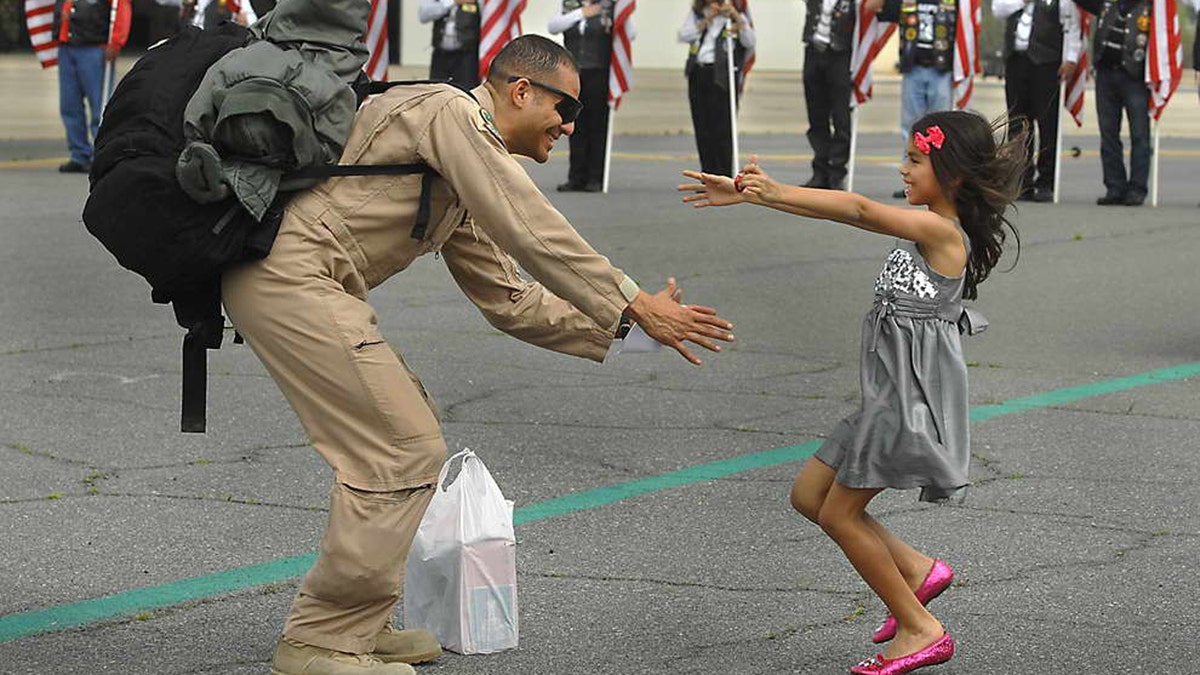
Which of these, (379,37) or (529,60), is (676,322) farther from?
(379,37)

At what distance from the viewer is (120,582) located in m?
5.13

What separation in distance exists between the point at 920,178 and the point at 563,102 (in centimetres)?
86

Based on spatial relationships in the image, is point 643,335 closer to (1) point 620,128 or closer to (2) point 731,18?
(2) point 731,18

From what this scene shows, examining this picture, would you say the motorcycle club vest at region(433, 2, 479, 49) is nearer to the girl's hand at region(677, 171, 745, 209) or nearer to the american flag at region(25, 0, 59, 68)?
the american flag at region(25, 0, 59, 68)

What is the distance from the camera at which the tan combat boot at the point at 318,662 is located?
4.27m

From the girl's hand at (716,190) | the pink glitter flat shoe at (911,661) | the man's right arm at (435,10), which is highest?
the girl's hand at (716,190)

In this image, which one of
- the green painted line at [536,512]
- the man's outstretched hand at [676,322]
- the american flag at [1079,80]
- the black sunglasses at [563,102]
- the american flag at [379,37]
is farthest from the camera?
the american flag at [379,37]

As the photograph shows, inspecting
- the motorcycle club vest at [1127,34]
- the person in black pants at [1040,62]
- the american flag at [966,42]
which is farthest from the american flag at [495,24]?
the motorcycle club vest at [1127,34]

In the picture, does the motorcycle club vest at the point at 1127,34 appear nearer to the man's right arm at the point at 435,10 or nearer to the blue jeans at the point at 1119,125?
the blue jeans at the point at 1119,125

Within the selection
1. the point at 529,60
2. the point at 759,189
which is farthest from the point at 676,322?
the point at 529,60

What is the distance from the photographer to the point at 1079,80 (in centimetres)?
1542

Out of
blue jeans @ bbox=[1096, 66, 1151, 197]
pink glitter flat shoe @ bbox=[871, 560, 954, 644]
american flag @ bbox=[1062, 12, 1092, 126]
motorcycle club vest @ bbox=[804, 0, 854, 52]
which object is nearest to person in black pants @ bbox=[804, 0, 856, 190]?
motorcycle club vest @ bbox=[804, 0, 854, 52]

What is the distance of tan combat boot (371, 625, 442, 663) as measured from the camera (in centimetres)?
449

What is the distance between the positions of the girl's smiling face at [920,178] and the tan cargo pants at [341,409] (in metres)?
1.27
